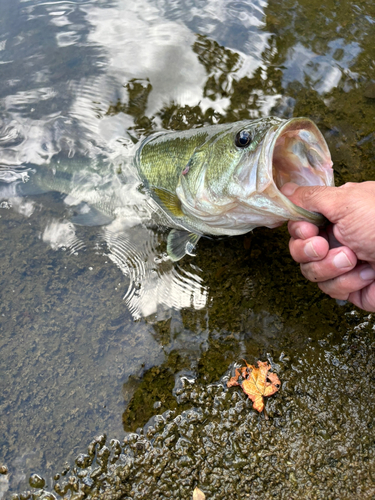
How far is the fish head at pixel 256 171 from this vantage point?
200 centimetres

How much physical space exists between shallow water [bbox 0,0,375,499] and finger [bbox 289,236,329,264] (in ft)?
2.14

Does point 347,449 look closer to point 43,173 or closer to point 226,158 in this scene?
point 226,158

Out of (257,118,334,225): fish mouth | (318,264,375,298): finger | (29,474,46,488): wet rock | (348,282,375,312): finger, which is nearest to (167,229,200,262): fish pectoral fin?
(257,118,334,225): fish mouth

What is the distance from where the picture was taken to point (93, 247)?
3242 mm

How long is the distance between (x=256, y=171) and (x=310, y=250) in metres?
0.60

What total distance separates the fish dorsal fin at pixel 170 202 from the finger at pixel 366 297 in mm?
1481

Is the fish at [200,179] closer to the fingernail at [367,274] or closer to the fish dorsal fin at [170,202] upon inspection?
the fish dorsal fin at [170,202]

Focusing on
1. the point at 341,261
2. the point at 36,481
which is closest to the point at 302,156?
the point at 341,261

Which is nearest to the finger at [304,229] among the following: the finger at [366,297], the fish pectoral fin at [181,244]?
the finger at [366,297]

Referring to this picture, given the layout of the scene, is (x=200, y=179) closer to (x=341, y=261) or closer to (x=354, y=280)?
(x=341, y=261)

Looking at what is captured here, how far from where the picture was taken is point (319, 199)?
6.88ft

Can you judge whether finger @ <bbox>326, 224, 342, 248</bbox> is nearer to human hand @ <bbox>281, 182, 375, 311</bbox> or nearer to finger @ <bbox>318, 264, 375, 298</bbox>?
human hand @ <bbox>281, 182, 375, 311</bbox>

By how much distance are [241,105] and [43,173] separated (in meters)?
2.22

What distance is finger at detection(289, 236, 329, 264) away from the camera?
2130 mm
